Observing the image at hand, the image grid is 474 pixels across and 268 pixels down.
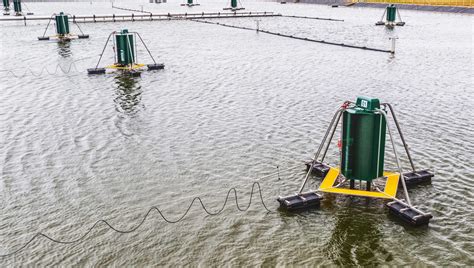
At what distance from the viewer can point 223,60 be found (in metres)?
34.6

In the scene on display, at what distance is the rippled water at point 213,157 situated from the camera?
33.3 feet

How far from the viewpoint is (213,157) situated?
1534 centimetres

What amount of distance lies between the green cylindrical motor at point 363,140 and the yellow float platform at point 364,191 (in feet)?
1.26

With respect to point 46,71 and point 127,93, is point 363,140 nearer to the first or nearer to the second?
point 127,93

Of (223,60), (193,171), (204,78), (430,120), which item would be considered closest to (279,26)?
(223,60)

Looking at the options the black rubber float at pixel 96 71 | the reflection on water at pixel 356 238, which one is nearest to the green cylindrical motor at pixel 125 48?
the black rubber float at pixel 96 71

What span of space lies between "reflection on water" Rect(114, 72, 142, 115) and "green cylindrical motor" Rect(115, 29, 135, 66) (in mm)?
993

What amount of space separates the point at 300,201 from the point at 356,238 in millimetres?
1671

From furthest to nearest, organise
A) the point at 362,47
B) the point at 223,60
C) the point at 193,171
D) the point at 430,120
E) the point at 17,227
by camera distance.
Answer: the point at 362,47 < the point at 223,60 < the point at 430,120 < the point at 193,171 < the point at 17,227

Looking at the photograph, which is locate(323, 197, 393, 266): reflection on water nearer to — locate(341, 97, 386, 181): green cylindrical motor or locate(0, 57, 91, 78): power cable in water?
locate(341, 97, 386, 181): green cylindrical motor

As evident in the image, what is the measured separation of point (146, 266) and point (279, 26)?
173 ft

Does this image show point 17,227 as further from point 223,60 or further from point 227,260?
point 223,60

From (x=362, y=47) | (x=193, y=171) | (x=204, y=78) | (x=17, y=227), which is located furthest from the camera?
(x=362, y=47)

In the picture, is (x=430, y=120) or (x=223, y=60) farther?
(x=223, y=60)
